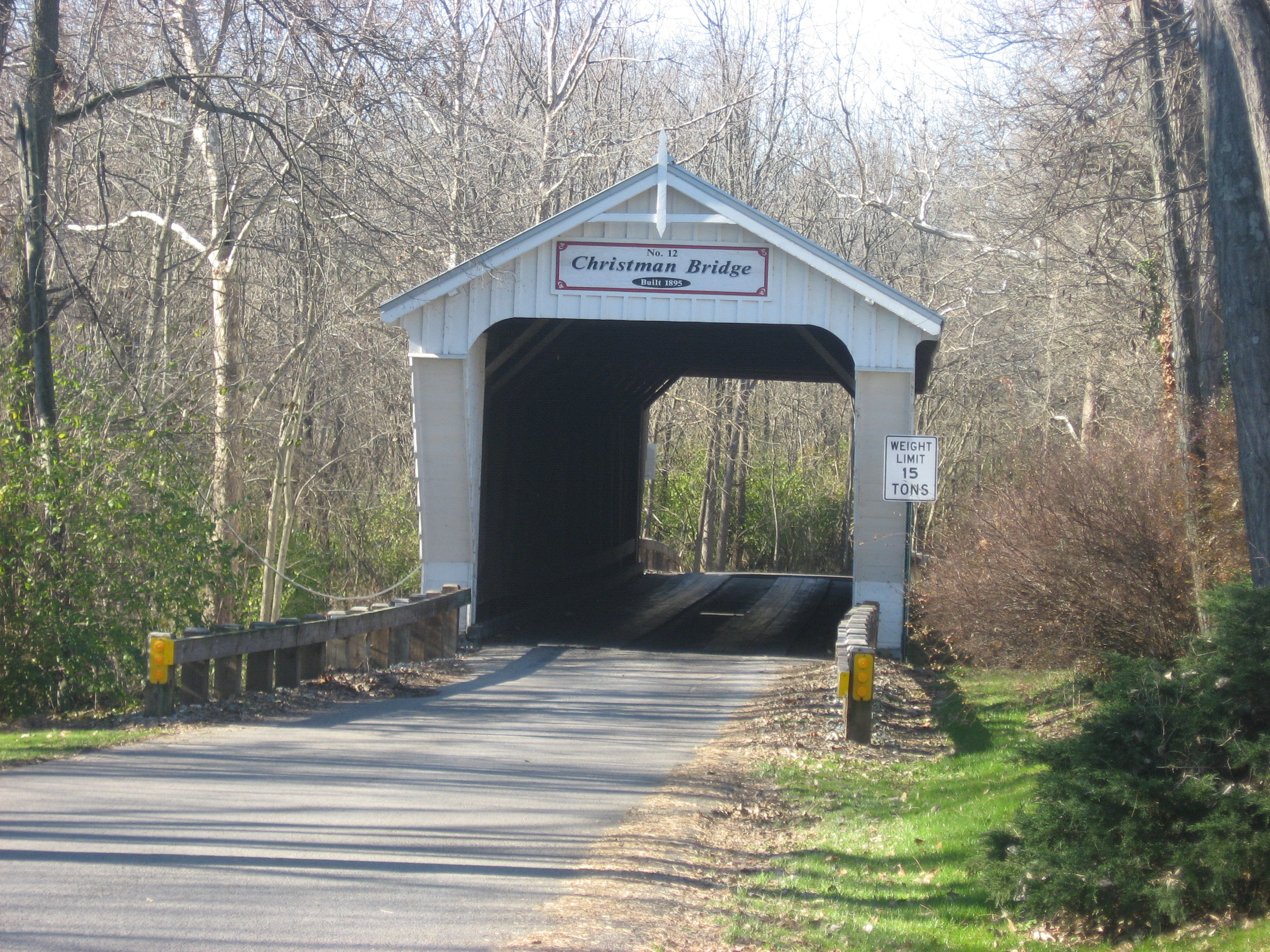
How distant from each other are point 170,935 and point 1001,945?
3376 millimetres

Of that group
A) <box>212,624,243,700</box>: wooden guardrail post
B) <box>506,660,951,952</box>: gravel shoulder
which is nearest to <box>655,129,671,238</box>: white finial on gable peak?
<box>506,660,951,952</box>: gravel shoulder

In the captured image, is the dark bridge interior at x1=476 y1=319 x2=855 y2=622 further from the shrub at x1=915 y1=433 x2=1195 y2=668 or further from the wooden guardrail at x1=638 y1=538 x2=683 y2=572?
the shrub at x1=915 y1=433 x2=1195 y2=668

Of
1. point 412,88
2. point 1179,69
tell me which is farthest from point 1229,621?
point 412,88

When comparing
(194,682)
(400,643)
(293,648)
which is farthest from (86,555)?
(400,643)

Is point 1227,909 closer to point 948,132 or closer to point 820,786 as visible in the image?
point 820,786

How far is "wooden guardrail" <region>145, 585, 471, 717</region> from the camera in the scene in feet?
29.8

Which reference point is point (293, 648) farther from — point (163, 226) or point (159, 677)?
point (163, 226)

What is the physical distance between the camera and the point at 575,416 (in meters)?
21.7

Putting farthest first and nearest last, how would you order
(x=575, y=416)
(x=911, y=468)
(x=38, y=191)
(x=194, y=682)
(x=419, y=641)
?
1. (x=575, y=416)
2. (x=911, y=468)
3. (x=419, y=641)
4. (x=38, y=191)
5. (x=194, y=682)

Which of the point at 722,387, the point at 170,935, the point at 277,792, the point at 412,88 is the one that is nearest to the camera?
the point at 170,935

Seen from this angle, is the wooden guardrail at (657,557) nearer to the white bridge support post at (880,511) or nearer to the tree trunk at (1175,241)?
the white bridge support post at (880,511)

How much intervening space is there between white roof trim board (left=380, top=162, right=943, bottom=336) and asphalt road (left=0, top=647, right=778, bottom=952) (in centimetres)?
583

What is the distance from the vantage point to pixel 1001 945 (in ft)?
16.9

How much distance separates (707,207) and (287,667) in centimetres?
744
